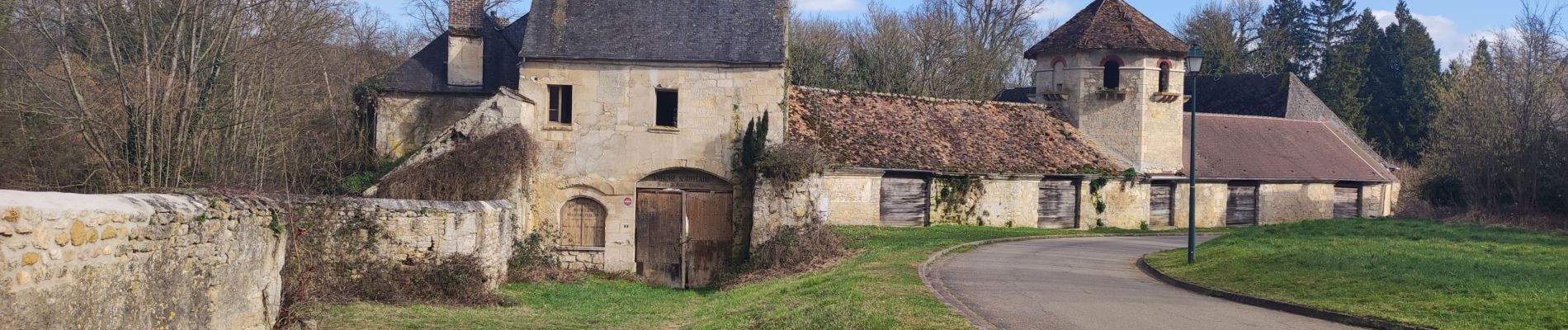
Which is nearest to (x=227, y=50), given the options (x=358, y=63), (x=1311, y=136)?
(x=358, y=63)

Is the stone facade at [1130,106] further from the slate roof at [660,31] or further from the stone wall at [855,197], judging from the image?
the slate roof at [660,31]

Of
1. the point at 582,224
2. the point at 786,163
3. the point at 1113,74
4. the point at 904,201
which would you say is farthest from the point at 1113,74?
the point at 582,224

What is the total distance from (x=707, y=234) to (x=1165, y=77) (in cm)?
2088

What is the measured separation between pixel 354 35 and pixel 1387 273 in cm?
3932

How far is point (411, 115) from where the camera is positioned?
26391 mm

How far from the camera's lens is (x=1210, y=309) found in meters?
13.8

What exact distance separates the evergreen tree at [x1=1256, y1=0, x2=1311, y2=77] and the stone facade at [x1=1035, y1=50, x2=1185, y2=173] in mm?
30495

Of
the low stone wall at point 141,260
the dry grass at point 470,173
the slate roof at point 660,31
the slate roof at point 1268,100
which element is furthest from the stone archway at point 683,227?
the slate roof at point 1268,100

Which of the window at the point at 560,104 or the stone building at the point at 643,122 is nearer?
the stone building at the point at 643,122

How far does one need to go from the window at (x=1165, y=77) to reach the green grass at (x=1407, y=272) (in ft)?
48.7

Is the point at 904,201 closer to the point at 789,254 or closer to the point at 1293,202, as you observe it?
the point at 789,254

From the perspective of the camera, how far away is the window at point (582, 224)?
22297 mm

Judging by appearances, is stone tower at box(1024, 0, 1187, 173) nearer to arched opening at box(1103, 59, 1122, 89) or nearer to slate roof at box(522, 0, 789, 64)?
arched opening at box(1103, 59, 1122, 89)

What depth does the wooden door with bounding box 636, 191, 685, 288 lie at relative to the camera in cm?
2242
